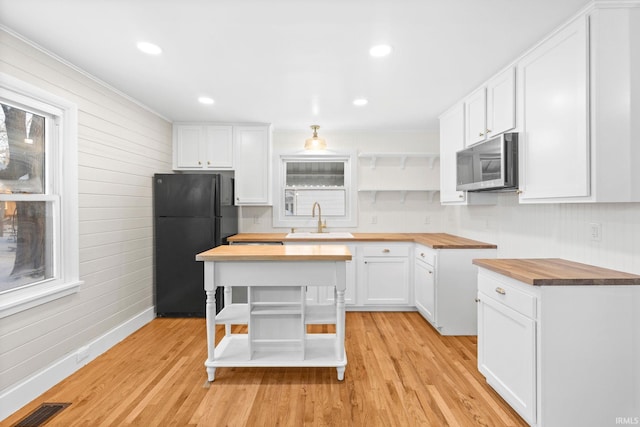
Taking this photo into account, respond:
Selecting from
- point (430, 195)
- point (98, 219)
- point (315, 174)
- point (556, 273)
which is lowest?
point (556, 273)

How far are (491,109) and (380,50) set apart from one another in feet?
3.66

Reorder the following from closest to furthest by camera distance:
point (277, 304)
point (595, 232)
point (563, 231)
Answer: point (595, 232) → point (563, 231) → point (277, 304)

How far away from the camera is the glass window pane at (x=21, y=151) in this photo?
2150 millimetres

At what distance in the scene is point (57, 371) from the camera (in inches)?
94.8

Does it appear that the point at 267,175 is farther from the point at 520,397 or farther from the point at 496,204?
the point at 520,397

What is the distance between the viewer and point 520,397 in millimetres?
1930

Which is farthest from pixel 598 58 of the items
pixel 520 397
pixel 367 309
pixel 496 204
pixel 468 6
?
pixel 367 309

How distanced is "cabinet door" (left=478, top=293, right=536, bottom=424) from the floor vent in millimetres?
2740

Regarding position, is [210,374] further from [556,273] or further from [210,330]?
[556,273]

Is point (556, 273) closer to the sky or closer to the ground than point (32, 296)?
closer to the sky

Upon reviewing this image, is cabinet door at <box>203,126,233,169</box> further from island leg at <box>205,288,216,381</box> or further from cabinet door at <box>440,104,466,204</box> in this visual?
cabinet door at <box>440,104,466,204</box>

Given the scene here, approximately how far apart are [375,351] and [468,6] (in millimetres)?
2577

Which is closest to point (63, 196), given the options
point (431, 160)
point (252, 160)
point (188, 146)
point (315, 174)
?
point (188, 146)

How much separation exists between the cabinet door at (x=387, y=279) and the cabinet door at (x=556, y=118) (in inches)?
70.3
